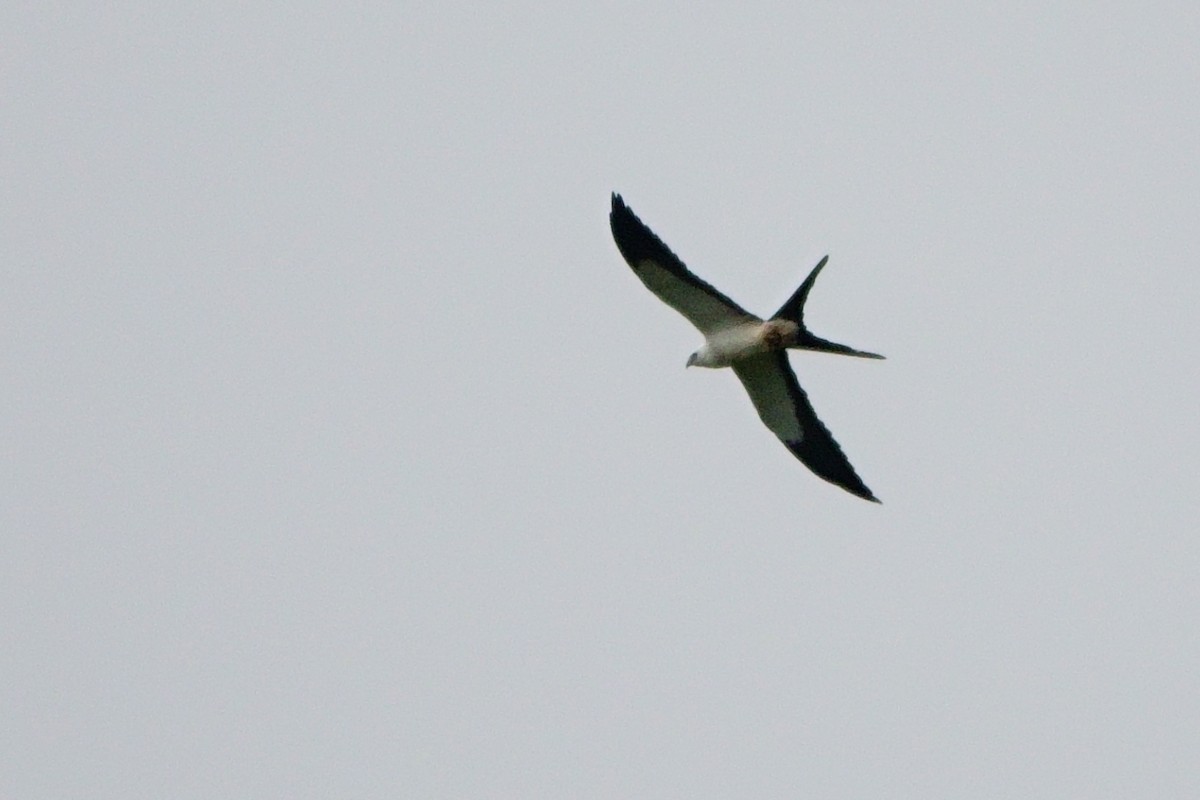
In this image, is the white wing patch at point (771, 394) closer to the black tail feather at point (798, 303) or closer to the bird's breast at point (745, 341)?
the bird's breast at point (745, 341)

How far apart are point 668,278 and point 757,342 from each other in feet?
3.66

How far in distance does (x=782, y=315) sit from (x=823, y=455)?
6.54 feet

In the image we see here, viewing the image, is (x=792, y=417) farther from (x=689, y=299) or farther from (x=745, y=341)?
(x=689, y=299)

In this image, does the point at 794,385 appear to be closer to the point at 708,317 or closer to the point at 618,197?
the point at 708,317

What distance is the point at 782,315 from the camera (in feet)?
48.3

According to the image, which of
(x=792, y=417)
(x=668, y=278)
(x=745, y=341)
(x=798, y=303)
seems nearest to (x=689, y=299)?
(x=668, y=278)

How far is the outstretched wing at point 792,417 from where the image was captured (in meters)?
15.7

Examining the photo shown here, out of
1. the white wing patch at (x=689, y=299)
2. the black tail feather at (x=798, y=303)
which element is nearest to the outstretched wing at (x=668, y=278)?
the white wing patch at (x=689, y=299)

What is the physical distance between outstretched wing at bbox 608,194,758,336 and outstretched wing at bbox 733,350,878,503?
0.61 meters

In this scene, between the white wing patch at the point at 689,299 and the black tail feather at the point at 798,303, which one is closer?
the black tail feather at the point at 798,303

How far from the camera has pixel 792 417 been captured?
52.9 ft

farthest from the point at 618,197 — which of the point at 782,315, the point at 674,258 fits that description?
the point at 782,315

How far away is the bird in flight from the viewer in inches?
575

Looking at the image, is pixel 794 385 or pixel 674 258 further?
pixel 794 385
